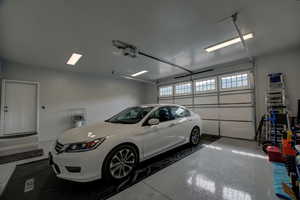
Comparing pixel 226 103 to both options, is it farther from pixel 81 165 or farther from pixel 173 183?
pixel 81 165

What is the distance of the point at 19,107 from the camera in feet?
13.9

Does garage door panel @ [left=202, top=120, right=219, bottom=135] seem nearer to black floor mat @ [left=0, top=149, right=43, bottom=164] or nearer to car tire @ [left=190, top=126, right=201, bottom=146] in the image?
car tire @ [left=190, top=126, right=201, bottom=146]

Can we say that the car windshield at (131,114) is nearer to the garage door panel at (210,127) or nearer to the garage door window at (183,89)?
the garage door panel at (210,127)

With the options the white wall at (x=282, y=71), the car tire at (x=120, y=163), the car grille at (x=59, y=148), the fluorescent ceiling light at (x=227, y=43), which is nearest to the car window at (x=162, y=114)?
the car tire at (x=120, y=163)

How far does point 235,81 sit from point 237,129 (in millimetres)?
1807

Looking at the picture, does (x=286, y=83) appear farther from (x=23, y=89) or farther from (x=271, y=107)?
(x=23, y=89)

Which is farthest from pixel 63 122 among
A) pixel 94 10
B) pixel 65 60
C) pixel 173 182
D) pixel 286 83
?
pixel 286 83

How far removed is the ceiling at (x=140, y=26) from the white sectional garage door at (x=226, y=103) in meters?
1.26

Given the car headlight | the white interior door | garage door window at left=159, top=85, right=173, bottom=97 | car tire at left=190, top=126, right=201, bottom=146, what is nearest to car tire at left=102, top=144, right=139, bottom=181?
the car headlight

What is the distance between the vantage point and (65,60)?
13.3 ft

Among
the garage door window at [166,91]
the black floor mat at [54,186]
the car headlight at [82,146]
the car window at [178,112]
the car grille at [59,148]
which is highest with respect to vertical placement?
the garage door window at [166,91]

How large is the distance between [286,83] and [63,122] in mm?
7949

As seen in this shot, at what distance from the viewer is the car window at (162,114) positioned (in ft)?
8.97

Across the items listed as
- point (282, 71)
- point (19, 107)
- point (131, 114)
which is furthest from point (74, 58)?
point (282, 71)
